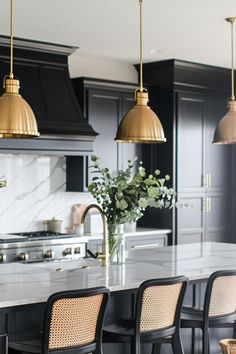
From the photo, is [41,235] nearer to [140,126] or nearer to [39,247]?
[39,247]

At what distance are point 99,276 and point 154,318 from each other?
0.47 m

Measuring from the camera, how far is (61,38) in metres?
6.09

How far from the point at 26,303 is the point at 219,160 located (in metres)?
4.86

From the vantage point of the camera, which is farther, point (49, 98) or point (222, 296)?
point (49, 98)

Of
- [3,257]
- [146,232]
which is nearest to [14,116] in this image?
[3,257]

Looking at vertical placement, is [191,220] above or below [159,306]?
above

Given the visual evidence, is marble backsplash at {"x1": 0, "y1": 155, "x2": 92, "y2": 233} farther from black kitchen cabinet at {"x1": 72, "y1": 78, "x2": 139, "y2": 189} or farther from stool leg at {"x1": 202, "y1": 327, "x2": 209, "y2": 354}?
stool leg at {"x1": 202, "y1": 327, "x2": 209, "y2": 354}

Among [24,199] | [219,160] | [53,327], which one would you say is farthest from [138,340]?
[219,160]

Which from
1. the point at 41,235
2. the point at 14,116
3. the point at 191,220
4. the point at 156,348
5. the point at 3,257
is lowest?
the point at 156,348

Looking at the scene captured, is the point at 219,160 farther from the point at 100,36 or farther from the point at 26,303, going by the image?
the point at 26,303

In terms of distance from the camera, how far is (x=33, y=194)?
22.5ft

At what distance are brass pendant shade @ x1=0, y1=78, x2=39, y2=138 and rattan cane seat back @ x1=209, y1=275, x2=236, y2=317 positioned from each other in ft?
4.58

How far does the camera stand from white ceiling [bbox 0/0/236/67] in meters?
4.89

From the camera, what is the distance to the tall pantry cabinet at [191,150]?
734 centimetres
